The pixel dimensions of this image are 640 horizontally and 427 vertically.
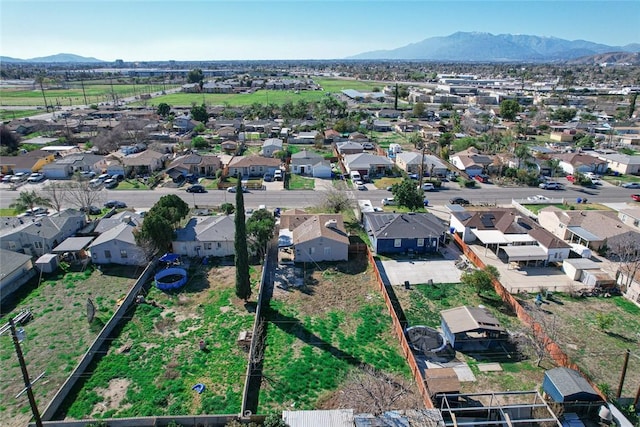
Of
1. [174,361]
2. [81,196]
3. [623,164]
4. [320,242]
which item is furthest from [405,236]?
[623,164]

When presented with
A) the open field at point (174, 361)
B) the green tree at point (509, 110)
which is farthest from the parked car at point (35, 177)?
the green tree at point (509, 110)

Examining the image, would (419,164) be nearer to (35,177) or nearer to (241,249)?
(241,249)

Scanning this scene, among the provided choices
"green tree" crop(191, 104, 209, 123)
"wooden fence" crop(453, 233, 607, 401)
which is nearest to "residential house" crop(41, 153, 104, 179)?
"green tree" crop(191, 104, 209, 123)

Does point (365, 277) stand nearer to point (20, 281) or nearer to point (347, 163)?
point (20, 281)

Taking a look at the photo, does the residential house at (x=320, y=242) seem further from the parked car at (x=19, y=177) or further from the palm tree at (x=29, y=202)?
the parked car at (x=19, y=177)

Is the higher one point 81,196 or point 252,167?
point 81,196

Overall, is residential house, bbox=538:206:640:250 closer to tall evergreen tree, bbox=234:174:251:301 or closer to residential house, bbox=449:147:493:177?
residential house, bbox=449:147:493:177
